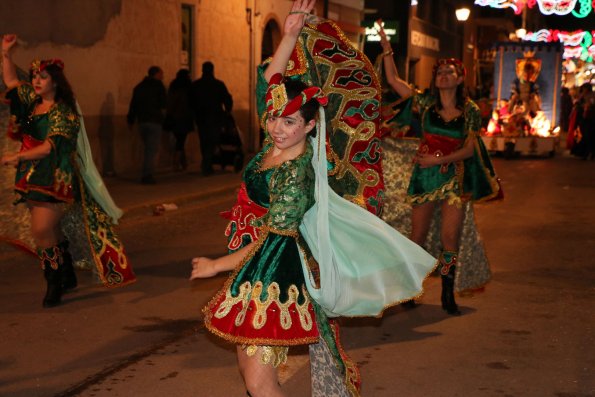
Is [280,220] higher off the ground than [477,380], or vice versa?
[280,220]

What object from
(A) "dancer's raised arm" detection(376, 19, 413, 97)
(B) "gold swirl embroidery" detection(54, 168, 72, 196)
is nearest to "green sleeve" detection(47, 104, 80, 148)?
(B) "gold swirl embroidery" detection(54, 168, 72, 196)

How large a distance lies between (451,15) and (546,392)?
47.1 meters

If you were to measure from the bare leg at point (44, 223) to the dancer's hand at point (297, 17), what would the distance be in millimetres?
3477

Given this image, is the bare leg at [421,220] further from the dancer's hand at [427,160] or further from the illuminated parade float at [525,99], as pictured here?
the illuminated parade float at [525,99]

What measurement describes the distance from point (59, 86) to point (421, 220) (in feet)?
9.21

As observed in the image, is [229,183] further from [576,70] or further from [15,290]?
Result: [576,70]

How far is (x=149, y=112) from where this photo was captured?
51.7 feet

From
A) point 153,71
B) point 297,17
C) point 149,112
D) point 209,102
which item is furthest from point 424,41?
point 297,17

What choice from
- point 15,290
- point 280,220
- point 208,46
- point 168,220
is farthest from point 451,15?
point 280,220

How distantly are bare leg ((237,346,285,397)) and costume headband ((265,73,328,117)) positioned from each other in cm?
96

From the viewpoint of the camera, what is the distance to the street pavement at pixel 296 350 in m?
5.53

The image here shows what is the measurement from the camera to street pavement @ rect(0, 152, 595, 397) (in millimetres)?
5531

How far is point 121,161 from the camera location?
17141 mm

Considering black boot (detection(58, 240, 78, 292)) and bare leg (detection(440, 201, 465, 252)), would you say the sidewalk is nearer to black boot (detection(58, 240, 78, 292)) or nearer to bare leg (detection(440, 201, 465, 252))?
black boot (detection(58, 240, 78, 292))
